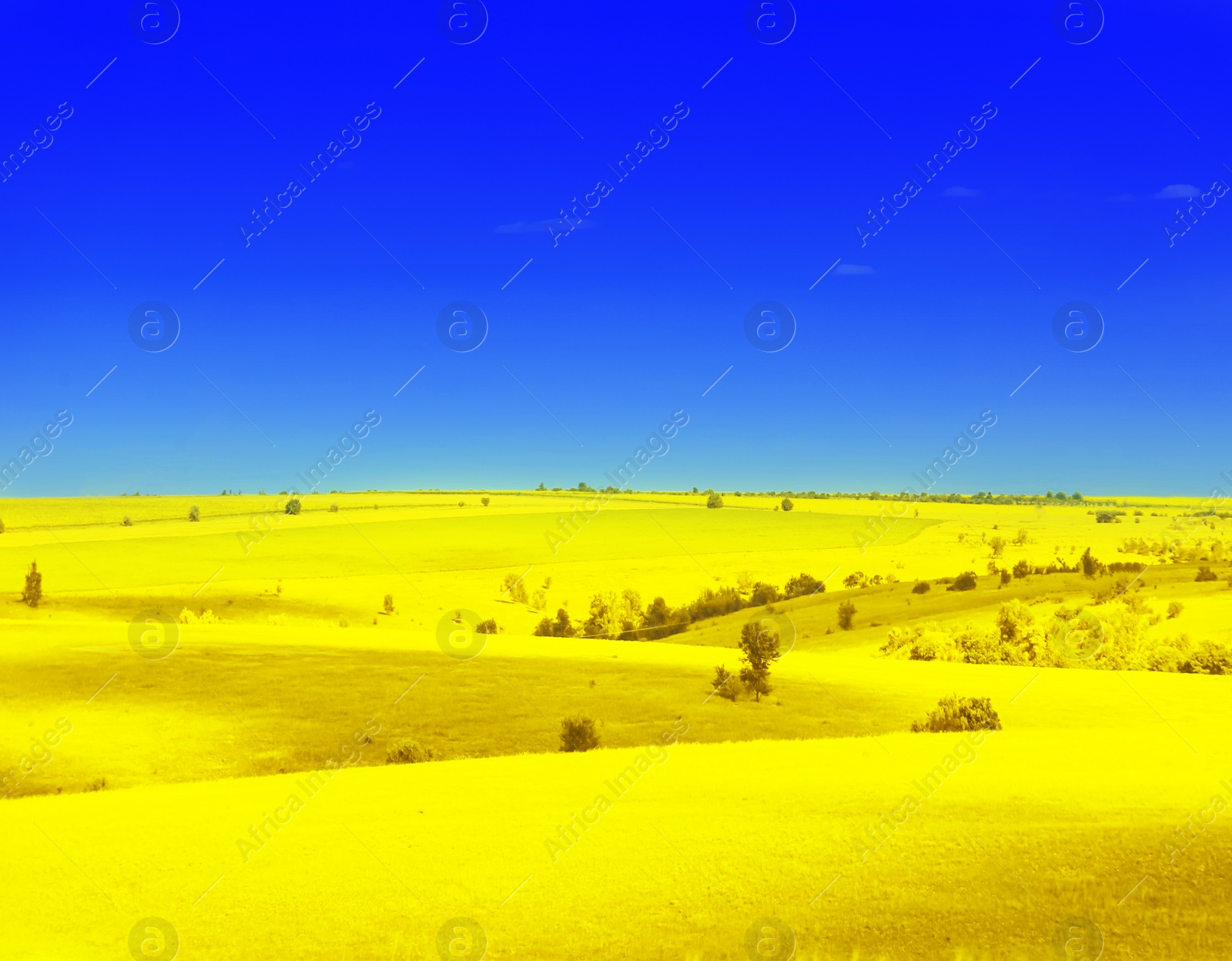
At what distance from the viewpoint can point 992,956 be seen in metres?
10.0

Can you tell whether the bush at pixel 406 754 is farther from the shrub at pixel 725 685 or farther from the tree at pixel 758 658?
the tree at pixel 758 658

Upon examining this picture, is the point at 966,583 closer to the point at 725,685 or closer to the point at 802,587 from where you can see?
the point at 802,587

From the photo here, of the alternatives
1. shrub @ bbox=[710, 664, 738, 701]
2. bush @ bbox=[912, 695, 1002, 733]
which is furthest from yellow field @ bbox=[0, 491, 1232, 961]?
bush @ bbox=[912, 695, 1002, 733]

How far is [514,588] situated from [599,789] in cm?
4369

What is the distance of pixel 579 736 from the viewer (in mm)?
23125

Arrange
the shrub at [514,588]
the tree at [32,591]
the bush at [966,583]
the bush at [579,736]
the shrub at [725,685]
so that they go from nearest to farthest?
the bush at [579,736] < the shrub at [725,685] < the bush at [966,583] < the tree at [32,591] < the shrub at [514,588]

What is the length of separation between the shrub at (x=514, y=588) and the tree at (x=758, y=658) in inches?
1083

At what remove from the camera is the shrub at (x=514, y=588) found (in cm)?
5741

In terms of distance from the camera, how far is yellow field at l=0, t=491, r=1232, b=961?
426 inches

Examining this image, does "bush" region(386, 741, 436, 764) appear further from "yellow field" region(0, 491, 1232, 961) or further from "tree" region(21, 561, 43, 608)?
"tree" region(21, 561, 43, 608)

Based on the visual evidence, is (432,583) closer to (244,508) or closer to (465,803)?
(465,803)

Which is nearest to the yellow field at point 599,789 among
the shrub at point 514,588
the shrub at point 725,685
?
the shrub at point 725,685

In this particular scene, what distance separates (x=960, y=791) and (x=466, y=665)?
68.1ft

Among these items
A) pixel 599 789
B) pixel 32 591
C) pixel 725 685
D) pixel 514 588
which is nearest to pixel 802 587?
pixel 514 588
